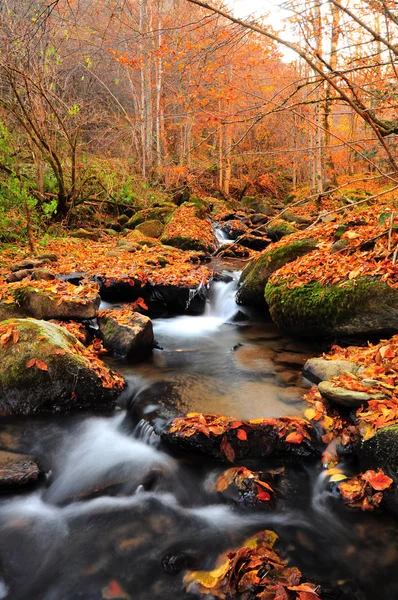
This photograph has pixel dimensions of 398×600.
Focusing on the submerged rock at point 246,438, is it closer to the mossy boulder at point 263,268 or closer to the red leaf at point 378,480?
the red leaf at point 378,480

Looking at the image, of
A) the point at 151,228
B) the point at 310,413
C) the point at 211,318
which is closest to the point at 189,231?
the point at 151,228

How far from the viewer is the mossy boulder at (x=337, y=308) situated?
5.13m

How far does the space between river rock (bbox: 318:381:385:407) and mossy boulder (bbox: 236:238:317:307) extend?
3.59m

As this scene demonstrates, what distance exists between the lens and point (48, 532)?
319 cm

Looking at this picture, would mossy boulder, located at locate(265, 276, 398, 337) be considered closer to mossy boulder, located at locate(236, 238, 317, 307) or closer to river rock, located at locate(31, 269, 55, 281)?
mossy boulder, located at locate(236, 238, 317, 307)

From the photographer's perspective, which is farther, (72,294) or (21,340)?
(72,294)

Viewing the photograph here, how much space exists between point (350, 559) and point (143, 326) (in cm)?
437

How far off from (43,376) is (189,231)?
9.46 meters

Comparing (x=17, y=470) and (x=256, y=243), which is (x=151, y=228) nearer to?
(x=256, y=243)

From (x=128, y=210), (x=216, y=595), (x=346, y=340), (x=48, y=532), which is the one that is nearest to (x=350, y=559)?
(x=216, y=595)

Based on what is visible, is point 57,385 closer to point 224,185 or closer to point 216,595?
point 216,595

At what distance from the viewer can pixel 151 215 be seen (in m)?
14.9

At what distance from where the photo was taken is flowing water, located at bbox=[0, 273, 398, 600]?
107 inches

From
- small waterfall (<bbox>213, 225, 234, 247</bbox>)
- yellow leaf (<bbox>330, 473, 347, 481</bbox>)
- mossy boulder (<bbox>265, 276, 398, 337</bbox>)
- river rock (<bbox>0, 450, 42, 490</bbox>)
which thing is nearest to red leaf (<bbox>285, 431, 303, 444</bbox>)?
yellow leaf (<bbox>330, 473, 347, 481</bbox>)
